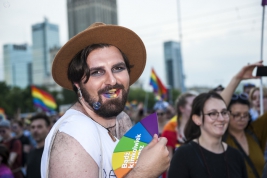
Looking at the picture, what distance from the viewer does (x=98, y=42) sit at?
191 cm

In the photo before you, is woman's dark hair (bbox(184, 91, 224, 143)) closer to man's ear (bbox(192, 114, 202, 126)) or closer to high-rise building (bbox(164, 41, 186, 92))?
man's ear (bbox(192, 114, 202, 126))

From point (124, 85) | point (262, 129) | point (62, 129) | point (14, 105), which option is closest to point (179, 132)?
point (262, 129)

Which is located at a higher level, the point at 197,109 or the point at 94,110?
the point at 94,110

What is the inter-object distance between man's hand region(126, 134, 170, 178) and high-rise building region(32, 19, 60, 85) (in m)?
80.2

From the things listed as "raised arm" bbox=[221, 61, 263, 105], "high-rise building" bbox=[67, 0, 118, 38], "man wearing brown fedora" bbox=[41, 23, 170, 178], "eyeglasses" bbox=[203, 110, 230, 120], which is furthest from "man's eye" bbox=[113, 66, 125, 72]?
"high-rise building" bbox=[67, 0, 118, 38]

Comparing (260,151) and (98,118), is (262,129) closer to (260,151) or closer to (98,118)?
(260,151)

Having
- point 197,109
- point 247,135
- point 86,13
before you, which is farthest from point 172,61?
point 197,109

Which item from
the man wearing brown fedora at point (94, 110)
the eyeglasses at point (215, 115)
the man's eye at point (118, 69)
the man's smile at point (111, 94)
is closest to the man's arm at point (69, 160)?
the man wearing brown fedora at point (94, 110)

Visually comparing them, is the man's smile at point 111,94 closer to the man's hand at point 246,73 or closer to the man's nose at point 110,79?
the man's nose at point 110,79

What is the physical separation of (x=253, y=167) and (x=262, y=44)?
148 cm

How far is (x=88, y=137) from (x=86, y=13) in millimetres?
104814

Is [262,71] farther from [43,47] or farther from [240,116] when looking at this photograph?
[43,47]

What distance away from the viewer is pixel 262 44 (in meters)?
3.86

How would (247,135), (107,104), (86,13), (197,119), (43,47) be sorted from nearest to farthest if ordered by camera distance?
(107,104) < (197,119) < (247,135) < (43,47) < (86,13)
